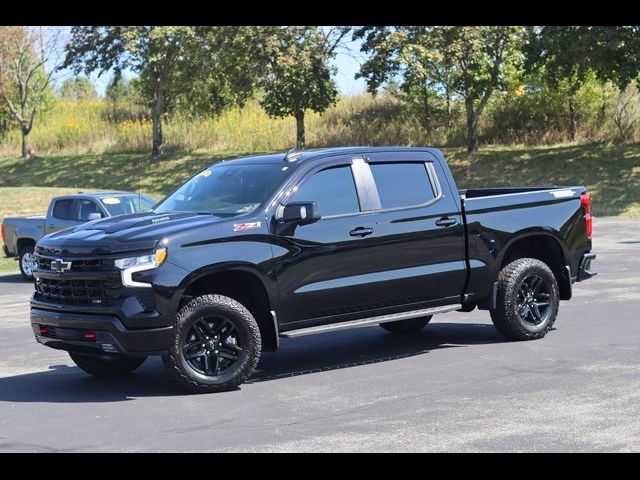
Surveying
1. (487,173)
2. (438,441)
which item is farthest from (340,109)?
(438,441)

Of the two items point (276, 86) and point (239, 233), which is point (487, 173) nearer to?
point (276, 86)

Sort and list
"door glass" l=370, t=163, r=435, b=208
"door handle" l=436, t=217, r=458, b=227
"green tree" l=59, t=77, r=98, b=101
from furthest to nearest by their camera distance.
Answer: "green tree" l=59, t=77, r=98, b=101 → "door handle" l=436, t=217, r=458, b=227 → "door glass" l=370, t=163, r=435, b=208

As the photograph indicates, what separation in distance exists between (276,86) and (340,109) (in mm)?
6804

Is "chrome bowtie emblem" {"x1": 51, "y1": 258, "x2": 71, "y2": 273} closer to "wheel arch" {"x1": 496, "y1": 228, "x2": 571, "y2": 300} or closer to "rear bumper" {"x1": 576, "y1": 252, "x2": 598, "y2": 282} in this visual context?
"wheel arch" {"x1": 496, "y1": 228, "x2": 571, "y2": 300}

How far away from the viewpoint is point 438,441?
707 cm

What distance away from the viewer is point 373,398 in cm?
862

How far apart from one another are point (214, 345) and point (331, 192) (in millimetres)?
1823

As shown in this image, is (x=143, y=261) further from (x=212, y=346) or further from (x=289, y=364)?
(x=289, y=364)

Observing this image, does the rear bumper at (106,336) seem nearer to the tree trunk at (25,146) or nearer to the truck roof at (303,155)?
the truck roof at (303,155)

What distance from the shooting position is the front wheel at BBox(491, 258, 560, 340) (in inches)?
428

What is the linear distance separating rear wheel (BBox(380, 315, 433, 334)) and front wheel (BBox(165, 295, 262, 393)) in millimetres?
3122

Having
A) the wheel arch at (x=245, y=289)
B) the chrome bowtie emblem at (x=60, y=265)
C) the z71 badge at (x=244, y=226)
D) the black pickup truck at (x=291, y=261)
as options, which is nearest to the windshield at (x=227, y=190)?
the black pickup truck at (x=291, y=261)

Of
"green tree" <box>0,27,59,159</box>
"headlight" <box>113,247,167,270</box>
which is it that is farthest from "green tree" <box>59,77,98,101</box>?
"headlight" <box>113,247,167,270</box>

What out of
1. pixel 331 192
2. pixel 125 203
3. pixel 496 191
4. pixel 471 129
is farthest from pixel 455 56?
pixel 331 192
